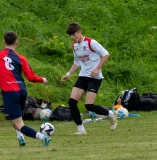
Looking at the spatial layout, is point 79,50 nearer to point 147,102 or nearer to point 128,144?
point 128,144

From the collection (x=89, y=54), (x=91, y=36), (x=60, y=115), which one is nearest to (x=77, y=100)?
(x=89, y=54)

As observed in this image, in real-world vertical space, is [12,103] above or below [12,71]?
below

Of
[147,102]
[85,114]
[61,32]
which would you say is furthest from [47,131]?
[61,32]

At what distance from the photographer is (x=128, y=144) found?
31.2 feet

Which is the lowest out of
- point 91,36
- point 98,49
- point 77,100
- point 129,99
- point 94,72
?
point 129,99

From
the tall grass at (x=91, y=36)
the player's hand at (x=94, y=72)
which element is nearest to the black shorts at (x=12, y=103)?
the player's hand at (x=94, y=72)

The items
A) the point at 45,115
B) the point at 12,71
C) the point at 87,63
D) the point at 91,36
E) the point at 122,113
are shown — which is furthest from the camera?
the point at 91,36

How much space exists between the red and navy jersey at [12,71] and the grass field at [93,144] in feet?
2.96

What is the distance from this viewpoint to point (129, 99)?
51.1ft

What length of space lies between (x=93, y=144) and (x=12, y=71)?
164cm

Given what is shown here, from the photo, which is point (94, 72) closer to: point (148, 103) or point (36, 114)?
point (36, 114)

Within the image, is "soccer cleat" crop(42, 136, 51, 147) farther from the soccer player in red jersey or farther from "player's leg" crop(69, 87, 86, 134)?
"player's leg" crop(69, 87, 86, 134)

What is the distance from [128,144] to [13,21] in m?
10.7

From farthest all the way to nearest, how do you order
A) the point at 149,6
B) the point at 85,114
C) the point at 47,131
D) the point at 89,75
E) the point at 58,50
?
the point at 149,6 < the point at 58,50 < the point at 85,114 < the point at 89,75 < the point at 47,131
